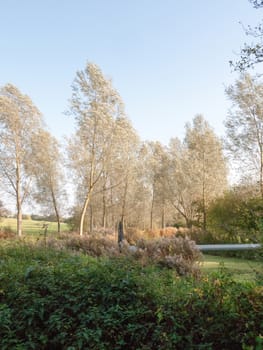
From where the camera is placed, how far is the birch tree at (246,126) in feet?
45.0

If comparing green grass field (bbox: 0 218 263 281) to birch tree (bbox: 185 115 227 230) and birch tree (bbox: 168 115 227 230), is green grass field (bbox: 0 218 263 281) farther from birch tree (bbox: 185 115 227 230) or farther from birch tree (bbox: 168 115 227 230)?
birch tree (bbox: 185 115 227 230)

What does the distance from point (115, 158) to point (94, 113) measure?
2.98 m

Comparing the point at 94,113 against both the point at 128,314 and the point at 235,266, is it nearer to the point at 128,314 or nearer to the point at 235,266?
the point at 235,266

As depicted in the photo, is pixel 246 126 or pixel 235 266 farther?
pixel 246 126

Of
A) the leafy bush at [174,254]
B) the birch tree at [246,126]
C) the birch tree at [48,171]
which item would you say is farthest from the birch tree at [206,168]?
the leafy bush at [174,254]

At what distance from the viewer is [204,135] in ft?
58.3

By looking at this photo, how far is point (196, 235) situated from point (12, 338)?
12250mm

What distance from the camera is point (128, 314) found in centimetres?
253

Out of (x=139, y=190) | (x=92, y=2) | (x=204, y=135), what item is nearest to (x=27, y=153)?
(x=139, y=190)

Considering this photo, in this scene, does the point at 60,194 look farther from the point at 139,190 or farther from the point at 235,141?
the point at 235,141

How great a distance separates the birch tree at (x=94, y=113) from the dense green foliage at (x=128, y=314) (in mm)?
11592

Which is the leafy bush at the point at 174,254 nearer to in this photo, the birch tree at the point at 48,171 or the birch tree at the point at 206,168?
the birch tree at the point at 206,168

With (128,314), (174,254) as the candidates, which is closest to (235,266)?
(174,254)

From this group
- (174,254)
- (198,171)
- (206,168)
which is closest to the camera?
(174,254)
